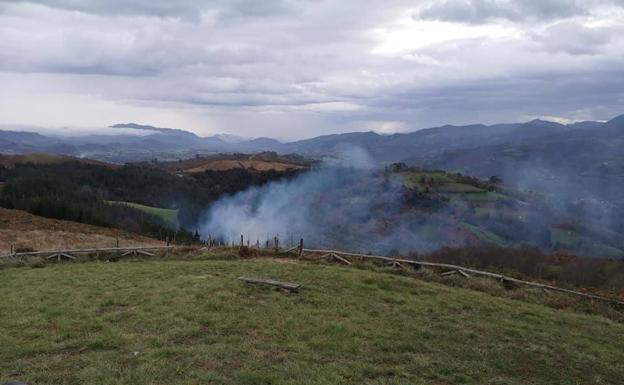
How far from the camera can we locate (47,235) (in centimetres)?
2991

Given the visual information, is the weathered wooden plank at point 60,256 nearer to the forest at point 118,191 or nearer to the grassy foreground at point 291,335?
the grassy foreground at point 291,335

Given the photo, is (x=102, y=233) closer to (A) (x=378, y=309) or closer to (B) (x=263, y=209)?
(A) (x=378, y=309)

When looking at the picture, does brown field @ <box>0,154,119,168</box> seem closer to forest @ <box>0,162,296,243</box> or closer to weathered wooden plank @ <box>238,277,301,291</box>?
forest @ <box>0,162,296,243</box>

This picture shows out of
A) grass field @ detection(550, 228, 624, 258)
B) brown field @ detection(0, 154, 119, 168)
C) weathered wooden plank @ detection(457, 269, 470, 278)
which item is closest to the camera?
weathered wooden plank @ detection(457, 269, 470, 278)

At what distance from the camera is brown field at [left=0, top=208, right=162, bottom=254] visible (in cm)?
2775

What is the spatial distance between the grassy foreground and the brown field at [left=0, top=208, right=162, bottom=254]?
13.2 metres

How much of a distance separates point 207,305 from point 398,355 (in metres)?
5.21

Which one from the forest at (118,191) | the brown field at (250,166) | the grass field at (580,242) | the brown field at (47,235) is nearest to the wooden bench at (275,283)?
the brown field at (47,235)

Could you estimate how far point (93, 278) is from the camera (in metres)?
16.3

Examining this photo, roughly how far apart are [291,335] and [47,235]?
25.6 m

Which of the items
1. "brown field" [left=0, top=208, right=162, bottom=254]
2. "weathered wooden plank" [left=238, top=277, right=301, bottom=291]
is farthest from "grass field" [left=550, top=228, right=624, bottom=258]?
"weathered wooden plank" [left=238, top=277, right=301, bottom=291]

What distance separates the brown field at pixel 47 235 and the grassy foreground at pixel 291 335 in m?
13.2

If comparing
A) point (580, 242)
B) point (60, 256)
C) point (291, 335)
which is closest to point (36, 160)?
point (60, 256)

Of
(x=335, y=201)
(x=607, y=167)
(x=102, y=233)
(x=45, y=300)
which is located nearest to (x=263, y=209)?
(x=335, y=201)
